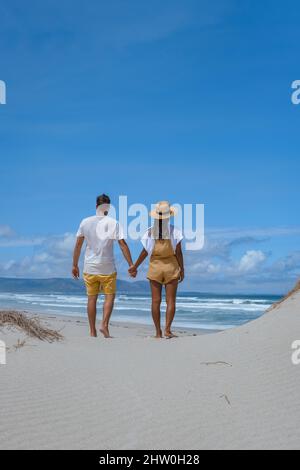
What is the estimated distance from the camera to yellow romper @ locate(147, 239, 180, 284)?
8.93 metres

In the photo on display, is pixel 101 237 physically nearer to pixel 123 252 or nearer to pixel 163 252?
pixel 123 252

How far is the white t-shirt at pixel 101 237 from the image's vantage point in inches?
353

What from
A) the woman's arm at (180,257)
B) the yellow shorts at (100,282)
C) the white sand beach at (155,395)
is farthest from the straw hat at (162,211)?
the white sand beach at (155,395)

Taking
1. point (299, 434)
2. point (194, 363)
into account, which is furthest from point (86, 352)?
point (299, 434)

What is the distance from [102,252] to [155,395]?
4.46 m

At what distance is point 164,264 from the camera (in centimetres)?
896

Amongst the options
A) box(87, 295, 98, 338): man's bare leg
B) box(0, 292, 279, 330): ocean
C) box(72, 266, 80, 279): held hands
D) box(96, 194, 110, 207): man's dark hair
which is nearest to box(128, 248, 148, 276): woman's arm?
box(87, 295, 98, 338): man's bare leg

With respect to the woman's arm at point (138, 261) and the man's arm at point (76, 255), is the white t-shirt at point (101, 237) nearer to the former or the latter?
the man's arm at point (76, 255)

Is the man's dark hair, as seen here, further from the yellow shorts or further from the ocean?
the ocean

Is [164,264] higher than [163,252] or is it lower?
lower

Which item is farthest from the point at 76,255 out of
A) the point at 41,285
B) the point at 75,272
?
the point at 41,285

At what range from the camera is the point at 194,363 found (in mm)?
5965

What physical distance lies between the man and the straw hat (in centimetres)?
59

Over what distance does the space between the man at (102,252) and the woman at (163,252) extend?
0.41m
